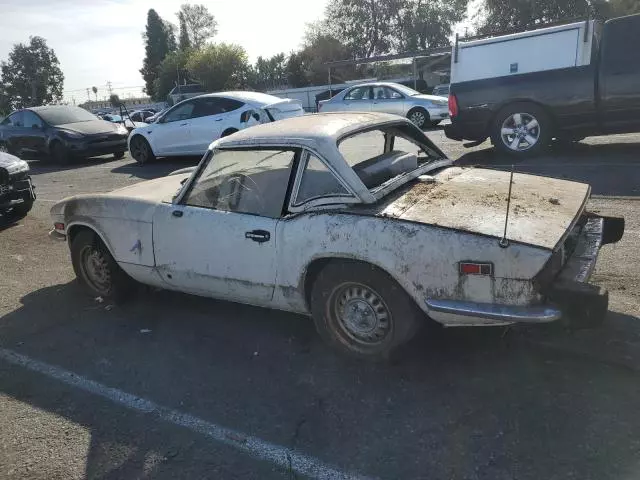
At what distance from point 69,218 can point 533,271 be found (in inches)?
147

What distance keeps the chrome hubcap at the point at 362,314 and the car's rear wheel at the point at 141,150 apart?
10.8 meters

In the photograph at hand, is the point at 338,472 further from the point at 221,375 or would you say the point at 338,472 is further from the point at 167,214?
the point at 167,214

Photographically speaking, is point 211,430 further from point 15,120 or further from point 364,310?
point 15,120

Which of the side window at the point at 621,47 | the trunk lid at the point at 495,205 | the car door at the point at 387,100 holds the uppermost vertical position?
the side window at the point at 621,47

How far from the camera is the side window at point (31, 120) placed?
47.8ft

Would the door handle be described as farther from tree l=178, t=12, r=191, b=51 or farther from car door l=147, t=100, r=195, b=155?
tree l=178, t=12, r=191, b=51

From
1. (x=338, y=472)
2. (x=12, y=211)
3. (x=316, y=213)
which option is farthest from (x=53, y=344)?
(x=12, y=211)

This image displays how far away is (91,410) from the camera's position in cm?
316

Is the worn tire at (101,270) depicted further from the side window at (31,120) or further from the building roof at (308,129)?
the side window at (31,120)

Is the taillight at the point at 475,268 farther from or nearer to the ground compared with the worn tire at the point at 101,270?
Result: farther from the ground

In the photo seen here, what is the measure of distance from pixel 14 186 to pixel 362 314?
648cm

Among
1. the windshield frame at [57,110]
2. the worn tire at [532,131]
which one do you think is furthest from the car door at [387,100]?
the windshield frame at [57,110]

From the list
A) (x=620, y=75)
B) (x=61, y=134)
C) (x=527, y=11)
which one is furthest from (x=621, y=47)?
(x=527, y=11)

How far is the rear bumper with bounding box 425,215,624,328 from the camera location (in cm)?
276
